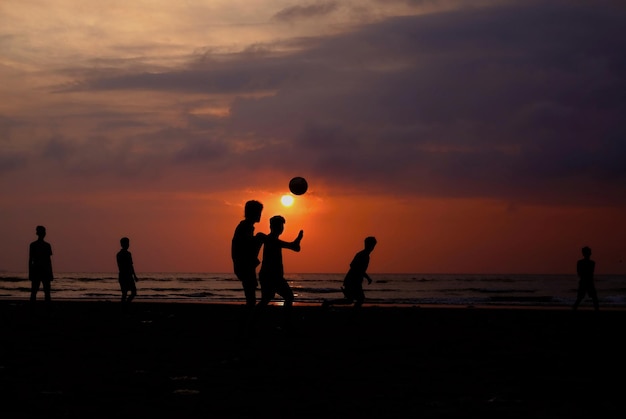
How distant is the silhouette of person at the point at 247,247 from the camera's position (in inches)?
→ 534

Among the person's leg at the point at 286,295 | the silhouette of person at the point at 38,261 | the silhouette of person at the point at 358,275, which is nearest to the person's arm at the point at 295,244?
the person's leg at the point at 286,295

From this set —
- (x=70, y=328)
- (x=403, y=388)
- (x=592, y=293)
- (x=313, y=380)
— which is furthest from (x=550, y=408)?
(x=592, y=293)

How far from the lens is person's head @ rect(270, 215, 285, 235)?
1566 cm

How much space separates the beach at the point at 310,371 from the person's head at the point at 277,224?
212 centimetres

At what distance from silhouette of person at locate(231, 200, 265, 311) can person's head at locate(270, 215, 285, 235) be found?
6.34ft

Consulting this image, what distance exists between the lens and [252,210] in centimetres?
1359

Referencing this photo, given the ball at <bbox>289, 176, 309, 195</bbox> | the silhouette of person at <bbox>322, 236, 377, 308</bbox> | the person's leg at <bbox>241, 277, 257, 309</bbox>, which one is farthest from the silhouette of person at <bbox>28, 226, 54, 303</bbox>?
the person's leg at <bbox>241, 277, 257, 309</bbox>

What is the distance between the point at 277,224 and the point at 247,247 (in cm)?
224

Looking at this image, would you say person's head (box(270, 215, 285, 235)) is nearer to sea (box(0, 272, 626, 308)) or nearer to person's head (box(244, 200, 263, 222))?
person's head (box(244, 200, 263, 222))

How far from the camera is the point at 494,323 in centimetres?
2052

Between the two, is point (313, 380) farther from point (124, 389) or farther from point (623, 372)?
point (623, 372)

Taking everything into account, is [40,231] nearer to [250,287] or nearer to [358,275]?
[358,275]

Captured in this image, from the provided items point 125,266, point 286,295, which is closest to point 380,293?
point 125,266

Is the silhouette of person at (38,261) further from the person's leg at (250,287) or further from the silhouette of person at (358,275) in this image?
the person's leg at (250,287)
